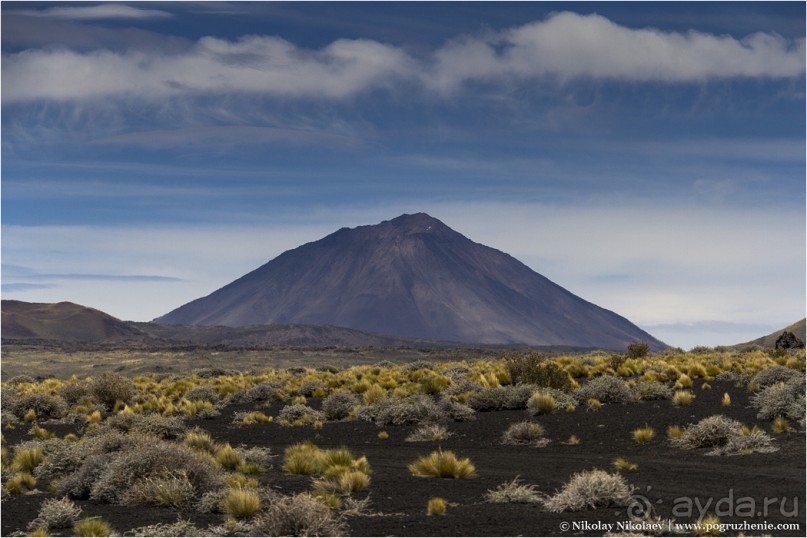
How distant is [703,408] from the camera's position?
853 inches

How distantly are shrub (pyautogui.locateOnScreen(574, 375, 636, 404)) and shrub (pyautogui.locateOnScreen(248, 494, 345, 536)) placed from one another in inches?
585

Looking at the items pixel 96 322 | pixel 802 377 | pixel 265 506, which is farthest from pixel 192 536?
pixel 96 322

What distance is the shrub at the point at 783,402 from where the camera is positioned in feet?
62.0

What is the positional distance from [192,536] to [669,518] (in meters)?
6.47

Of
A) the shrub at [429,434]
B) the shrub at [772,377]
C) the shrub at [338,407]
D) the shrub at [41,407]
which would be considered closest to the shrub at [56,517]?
the shrub at [429,434]

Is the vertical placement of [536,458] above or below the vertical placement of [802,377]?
below

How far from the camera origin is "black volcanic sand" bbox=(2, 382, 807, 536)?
1139 centimetres

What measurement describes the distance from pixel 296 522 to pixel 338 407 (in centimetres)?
1535

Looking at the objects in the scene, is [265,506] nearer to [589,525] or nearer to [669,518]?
[589,525]

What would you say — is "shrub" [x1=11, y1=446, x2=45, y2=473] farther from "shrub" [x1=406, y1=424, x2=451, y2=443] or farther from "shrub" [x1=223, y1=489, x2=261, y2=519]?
"shrub" [x1=406, y1=424, x2=451, y2=443]

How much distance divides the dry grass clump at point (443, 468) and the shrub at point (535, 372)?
1213 centimetres

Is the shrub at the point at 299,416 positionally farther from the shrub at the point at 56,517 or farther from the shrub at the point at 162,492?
the shrub at the point at 56,517

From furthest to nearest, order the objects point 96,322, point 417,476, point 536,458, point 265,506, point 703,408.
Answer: point 96,322, point 703,408, point 536,458, point 417,476, point 265,506

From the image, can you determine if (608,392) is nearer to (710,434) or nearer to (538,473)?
(710,434)
